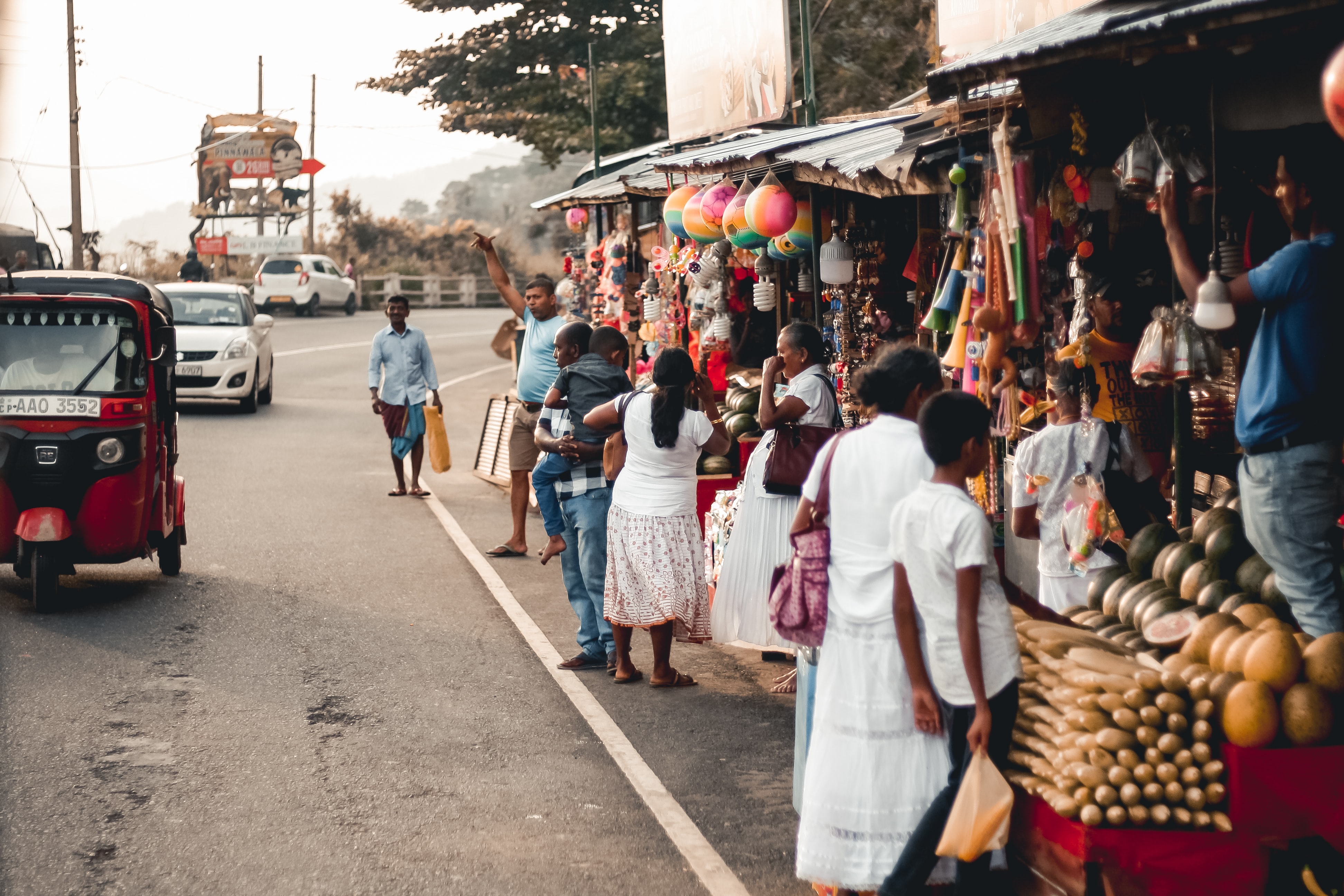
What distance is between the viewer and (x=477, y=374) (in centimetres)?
2817

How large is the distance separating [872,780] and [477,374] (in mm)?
24635

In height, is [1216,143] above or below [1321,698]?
above

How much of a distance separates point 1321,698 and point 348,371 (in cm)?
A: 2360

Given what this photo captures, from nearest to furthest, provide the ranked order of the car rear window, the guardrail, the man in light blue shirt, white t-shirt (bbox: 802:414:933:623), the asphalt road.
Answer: white t-shirt (bbox: 802:414:933:623)
the asphalt road
the man in light blue shirt
the car rear window
the guardrail

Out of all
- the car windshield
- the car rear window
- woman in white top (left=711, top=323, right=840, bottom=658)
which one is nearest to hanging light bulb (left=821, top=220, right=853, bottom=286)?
woman in white top (left=711, top=323, right=840, bottom=658)

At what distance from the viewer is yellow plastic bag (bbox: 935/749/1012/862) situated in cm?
390

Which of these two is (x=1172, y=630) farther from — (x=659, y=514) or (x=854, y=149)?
(x=854, y=149)

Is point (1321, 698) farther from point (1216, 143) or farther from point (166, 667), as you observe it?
point (166, 667)

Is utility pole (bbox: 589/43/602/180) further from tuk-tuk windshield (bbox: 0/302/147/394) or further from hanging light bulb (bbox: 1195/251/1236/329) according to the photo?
hanging light bulb (bbox: 1195/251/1236/329)

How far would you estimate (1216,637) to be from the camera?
182 inches

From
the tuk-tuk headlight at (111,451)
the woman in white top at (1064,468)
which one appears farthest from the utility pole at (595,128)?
the woman in white top at (1064,468)

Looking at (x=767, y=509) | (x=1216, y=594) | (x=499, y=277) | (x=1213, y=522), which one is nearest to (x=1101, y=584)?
(x=1213, y=522)

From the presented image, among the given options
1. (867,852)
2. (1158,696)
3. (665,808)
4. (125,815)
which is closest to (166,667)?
(125,815)

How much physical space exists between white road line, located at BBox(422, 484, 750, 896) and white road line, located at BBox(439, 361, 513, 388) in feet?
53.3
